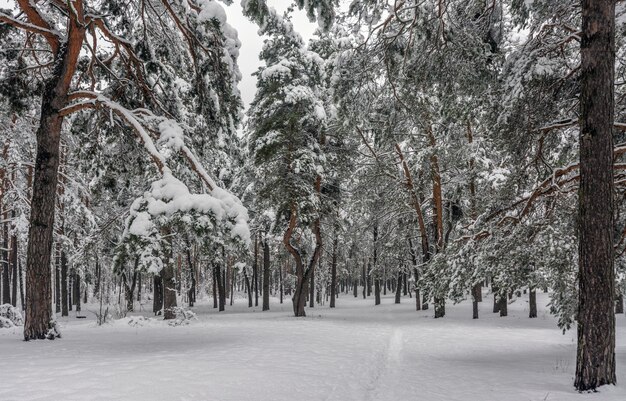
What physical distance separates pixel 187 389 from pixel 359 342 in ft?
23.4

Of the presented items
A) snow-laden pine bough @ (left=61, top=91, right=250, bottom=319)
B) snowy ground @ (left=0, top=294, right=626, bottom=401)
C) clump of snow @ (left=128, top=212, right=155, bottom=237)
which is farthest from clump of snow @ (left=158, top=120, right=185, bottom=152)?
snowy ground @ (left=0, top=294, right=626, bottom=401)

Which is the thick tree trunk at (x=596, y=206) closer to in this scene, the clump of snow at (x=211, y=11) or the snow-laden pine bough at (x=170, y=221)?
the snow-laden pine bough at (x=170, y=221)

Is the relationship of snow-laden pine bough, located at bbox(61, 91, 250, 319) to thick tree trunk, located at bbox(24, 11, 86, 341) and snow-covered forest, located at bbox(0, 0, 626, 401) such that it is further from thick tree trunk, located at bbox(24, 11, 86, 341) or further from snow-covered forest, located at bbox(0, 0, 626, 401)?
thick tree trunk, located at bbox(24, 11, 86, 341)

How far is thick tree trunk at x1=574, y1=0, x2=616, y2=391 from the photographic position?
5.85 meters

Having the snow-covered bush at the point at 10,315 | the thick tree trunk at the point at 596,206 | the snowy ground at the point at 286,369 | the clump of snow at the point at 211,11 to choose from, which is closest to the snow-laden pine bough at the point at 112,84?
the clump of snow at the point at 211,11

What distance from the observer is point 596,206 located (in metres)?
5.96

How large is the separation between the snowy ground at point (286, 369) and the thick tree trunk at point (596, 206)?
1.67ft

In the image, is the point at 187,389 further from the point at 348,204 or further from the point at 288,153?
the point at 348,204

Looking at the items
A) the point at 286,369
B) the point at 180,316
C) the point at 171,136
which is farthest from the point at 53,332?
the point at 180,316

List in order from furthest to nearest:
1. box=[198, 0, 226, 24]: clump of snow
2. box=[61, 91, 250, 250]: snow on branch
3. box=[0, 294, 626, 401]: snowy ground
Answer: box=[198, 0, 226, 24]: clump of snow < box=[61, 91, 250, 250]: snow on branch < box=[0, 294, 626, 401]: snowy ground

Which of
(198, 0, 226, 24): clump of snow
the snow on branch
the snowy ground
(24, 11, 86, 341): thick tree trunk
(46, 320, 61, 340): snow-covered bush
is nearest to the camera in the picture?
the snowy ground

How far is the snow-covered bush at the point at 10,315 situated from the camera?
1173cm

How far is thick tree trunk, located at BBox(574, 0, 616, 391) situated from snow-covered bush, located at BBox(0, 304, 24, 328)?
13272 mm

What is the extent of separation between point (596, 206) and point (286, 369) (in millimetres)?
5445
